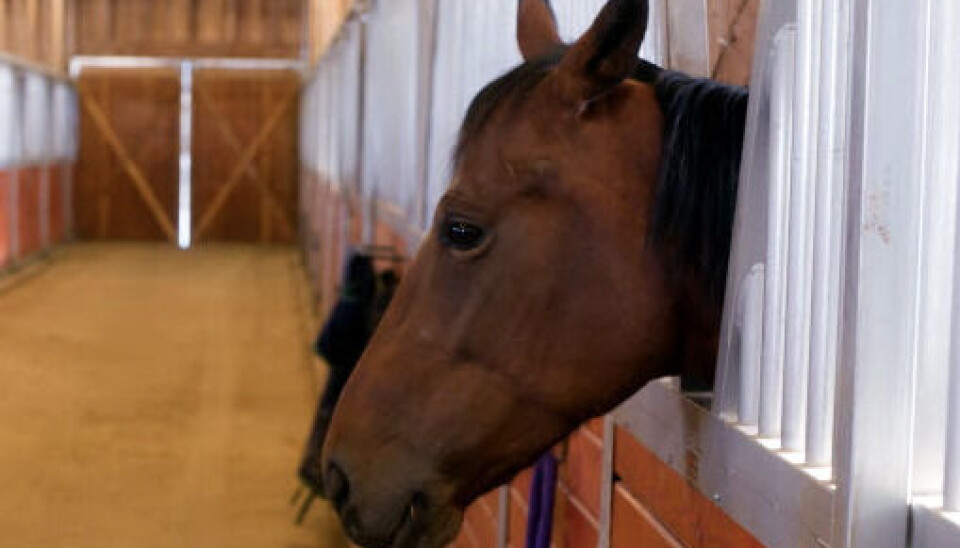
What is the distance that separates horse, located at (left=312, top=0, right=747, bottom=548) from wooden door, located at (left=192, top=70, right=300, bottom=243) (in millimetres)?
18276

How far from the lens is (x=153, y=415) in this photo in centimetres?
775

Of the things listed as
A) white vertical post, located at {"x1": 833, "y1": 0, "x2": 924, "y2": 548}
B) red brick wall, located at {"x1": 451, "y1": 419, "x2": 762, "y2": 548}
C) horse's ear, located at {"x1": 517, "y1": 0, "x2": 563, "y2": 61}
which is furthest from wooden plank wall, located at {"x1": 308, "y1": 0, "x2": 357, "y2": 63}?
white vertical post, located at {"x1": 833, "y1": 0, "x2": 924, "y2": 548}

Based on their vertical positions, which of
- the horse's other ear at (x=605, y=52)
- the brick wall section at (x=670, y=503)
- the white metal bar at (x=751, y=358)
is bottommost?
the brick wall section at (x=670, y=503)

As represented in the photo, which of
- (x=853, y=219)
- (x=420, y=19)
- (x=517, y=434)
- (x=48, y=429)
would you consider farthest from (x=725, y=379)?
(x=48, y=429)

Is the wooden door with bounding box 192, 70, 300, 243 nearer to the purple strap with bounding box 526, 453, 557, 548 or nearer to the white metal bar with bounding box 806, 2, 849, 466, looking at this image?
the purple strap with bounding box 526, 453, 557, 548

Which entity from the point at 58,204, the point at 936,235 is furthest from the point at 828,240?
the point at 58,204

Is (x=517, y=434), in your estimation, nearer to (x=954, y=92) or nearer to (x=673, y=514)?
(x=673, y=514)

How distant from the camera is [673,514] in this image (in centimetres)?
205

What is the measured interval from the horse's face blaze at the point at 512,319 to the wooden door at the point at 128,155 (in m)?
18.5

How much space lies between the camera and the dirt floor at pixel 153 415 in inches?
225

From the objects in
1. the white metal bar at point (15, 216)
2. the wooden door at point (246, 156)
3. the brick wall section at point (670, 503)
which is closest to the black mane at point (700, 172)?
the brick wall section at point (670, 503)

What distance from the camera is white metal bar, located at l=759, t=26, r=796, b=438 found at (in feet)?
5.53

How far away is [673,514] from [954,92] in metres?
0.85

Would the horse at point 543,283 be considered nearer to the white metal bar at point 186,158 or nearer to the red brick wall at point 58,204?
the red brick wall at point 58,204
